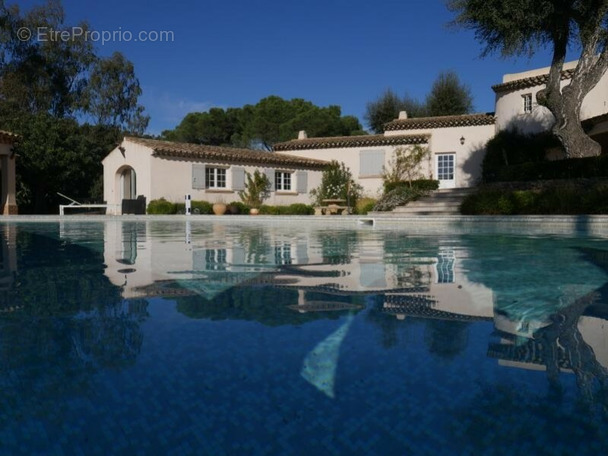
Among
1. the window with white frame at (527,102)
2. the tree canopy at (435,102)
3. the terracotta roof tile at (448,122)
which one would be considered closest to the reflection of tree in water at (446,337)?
the window with white frame at (527,102)

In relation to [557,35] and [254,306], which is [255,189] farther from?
[254,306]

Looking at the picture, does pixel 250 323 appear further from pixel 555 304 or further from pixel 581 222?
pixel 581 222

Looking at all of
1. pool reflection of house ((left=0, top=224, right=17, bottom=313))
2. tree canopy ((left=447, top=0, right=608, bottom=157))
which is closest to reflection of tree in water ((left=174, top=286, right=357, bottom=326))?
pool reflection of house ((left=0, top=224, right=17, bottom=313))

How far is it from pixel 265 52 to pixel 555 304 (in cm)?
2393

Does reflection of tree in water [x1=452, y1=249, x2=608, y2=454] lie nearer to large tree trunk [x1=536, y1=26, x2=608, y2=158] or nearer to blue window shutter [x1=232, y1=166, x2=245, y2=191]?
large tree trunk [x1=536, y1=26, x2=608, y2=158]

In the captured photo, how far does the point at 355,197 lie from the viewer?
966 inches

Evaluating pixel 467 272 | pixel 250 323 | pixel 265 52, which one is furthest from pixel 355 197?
pixel 250 323

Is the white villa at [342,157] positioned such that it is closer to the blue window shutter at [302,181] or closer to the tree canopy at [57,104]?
the blue window shutter at [302,181]

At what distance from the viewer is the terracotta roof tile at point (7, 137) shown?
2007cm

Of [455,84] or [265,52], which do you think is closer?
[265,52]

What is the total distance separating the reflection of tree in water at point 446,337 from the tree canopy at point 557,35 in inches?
577

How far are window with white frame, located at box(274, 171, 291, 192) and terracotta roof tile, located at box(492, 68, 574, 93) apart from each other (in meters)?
10.5

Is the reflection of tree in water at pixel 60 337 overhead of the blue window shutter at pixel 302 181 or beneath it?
beneath

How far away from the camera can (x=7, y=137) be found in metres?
20.4
